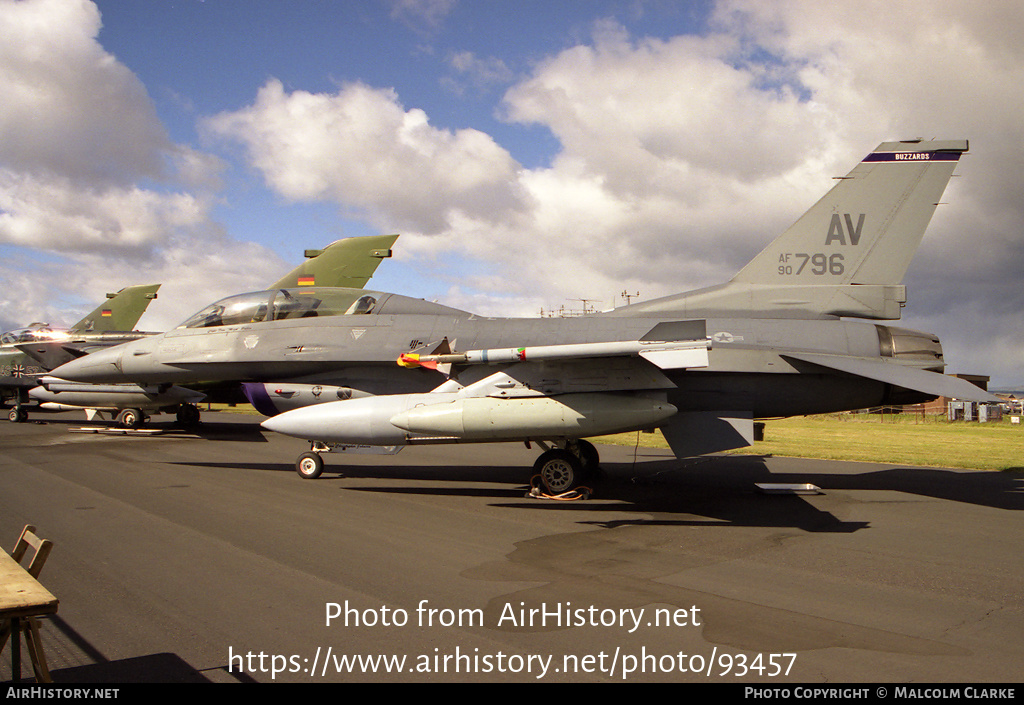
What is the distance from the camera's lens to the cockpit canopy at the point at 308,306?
10.5 m

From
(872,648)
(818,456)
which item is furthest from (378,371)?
(818,456)

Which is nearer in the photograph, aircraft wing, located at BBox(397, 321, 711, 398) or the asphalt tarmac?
the asphalt tarmac

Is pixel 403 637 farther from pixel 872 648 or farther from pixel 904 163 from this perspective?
pixel 904 163

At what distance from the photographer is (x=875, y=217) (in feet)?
30.9

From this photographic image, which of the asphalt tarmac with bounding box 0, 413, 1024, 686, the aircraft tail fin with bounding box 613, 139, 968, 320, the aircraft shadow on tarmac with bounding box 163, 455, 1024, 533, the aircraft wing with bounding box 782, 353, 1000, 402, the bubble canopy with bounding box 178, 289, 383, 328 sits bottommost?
the asphalt tarmac with bounding box 0, 413, 1024, 686

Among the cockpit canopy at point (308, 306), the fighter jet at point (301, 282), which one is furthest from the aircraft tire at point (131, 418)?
the cockpit canopy at point (308, 306)

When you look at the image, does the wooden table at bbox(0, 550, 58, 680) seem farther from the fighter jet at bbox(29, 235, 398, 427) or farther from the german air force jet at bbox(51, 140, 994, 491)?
the fighter jet at bbox(29, 235, 398, 427)

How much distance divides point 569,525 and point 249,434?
14.9m

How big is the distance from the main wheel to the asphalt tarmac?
368mm

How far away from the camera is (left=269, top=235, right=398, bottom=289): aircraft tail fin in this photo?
733 inches

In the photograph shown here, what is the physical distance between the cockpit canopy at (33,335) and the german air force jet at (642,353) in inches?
700

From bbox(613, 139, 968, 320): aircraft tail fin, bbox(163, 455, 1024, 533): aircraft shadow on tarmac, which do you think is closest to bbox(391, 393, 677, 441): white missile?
bbox(163, 455, 1024, 533): aircraft shadow on tarmac

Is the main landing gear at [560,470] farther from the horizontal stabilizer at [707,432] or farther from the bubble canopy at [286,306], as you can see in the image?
the bubble canopy at [286,306]

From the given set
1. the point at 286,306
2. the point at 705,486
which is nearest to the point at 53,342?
the point at 286,306
